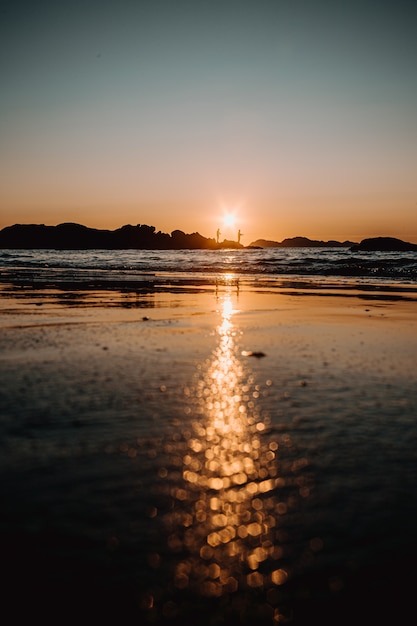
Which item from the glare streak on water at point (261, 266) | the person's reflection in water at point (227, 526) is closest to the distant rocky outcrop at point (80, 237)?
the glare streak on water at point (261, 266)

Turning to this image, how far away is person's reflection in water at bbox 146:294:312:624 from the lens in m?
1.59

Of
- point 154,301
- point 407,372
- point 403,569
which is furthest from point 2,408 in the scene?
point 154,301

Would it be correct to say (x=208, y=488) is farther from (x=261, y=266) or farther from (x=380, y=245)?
(x=380, y=245)

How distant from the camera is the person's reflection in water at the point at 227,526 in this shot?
159 centimetres

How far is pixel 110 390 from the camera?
13.1 ft

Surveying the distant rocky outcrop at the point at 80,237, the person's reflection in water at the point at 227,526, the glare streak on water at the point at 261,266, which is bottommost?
the person's reflection in water at the point at 227,526

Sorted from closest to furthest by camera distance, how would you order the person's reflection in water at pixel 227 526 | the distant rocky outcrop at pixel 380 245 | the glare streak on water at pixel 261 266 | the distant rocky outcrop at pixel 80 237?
the person's reflection in water at pixel 227 526 → the glare streak on water at pixel 261 266 → the distant rocky outcrop at pixel 380 245 → the distant rocky outcrop at pixel 80 237

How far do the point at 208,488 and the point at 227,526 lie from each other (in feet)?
1.07

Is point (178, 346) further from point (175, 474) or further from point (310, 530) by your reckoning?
point (310, 530)

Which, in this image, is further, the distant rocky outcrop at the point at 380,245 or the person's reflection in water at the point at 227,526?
the distant rocky outcrop at the point at 380,245

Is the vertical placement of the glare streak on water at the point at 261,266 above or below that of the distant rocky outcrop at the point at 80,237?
below

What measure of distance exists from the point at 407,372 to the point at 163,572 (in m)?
3.84

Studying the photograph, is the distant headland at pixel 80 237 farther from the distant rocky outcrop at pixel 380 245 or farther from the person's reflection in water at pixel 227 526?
the person's reflection in water at pixel 227 526

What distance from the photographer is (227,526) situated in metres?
2.00
